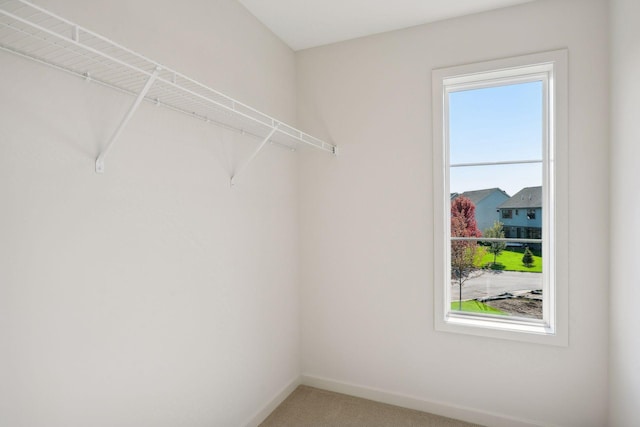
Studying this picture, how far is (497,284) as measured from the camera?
2.28 metres

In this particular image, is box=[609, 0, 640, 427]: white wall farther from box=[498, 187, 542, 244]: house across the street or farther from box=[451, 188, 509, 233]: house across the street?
box=[451, 188, 509, 233]: house across the street

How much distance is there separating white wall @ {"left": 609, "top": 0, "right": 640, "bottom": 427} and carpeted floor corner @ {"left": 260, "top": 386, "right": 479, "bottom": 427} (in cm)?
84

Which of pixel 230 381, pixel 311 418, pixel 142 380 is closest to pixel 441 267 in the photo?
pixel 311 418

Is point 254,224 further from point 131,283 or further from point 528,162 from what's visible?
point 528,162

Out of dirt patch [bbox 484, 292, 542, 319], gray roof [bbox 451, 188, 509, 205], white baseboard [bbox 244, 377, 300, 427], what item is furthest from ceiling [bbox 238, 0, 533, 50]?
white baseboard [bbox 244, 377, 300, 427]

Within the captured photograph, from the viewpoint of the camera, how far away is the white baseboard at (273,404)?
2122 millimetres

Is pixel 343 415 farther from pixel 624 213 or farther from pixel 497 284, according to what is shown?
pixel 624 213

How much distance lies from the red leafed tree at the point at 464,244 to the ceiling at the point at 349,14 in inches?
46.0

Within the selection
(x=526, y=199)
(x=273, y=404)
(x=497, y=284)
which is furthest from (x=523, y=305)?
(x=273, y=404)

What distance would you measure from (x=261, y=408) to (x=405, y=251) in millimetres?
1359

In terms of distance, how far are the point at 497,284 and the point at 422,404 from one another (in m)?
0.93

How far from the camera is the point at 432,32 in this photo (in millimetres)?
2281

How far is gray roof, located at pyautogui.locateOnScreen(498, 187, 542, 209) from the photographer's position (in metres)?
2.16

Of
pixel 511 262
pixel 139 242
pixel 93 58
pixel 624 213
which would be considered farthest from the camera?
pixel 511 262
